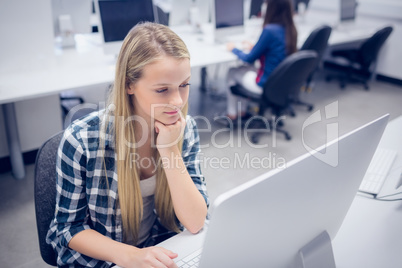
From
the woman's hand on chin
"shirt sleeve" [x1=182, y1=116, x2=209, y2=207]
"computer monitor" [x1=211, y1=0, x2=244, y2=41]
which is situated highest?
"computer monitor" [x1=211, y1=0, x2=244, y2=41]

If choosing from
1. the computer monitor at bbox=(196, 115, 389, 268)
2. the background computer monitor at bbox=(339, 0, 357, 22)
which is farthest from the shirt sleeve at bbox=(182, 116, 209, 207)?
the background computer monitor at bbox=(339, 0, 357, 22)

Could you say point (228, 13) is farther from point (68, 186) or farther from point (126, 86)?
point (68, 186)

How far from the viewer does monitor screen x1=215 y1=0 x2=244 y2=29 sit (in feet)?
10.0

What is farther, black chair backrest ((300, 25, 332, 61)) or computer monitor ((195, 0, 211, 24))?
computer monitor ((195, 0, 211, 24))

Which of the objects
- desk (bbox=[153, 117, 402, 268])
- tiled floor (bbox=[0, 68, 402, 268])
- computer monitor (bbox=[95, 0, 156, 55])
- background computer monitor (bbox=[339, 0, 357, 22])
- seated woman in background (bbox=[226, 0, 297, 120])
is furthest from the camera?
background computer monitor (bbox=[339, 0, 357, 22])

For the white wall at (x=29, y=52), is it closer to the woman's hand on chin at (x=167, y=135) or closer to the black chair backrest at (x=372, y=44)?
the woman's hand on chin at (x=167, y=135)

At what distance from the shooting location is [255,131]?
10.2 ft

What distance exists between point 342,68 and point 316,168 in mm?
4586

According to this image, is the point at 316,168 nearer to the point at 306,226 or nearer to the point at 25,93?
the point at 306,226

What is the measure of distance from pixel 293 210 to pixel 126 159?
0.50m

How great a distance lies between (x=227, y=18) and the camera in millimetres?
3162

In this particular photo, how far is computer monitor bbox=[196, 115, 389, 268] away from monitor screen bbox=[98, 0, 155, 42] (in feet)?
6.84

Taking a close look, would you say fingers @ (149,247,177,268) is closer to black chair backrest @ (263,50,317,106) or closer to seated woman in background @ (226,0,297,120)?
black chair backrest @ (263,50,317,106)

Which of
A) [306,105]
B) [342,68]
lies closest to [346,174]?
[306,105]
